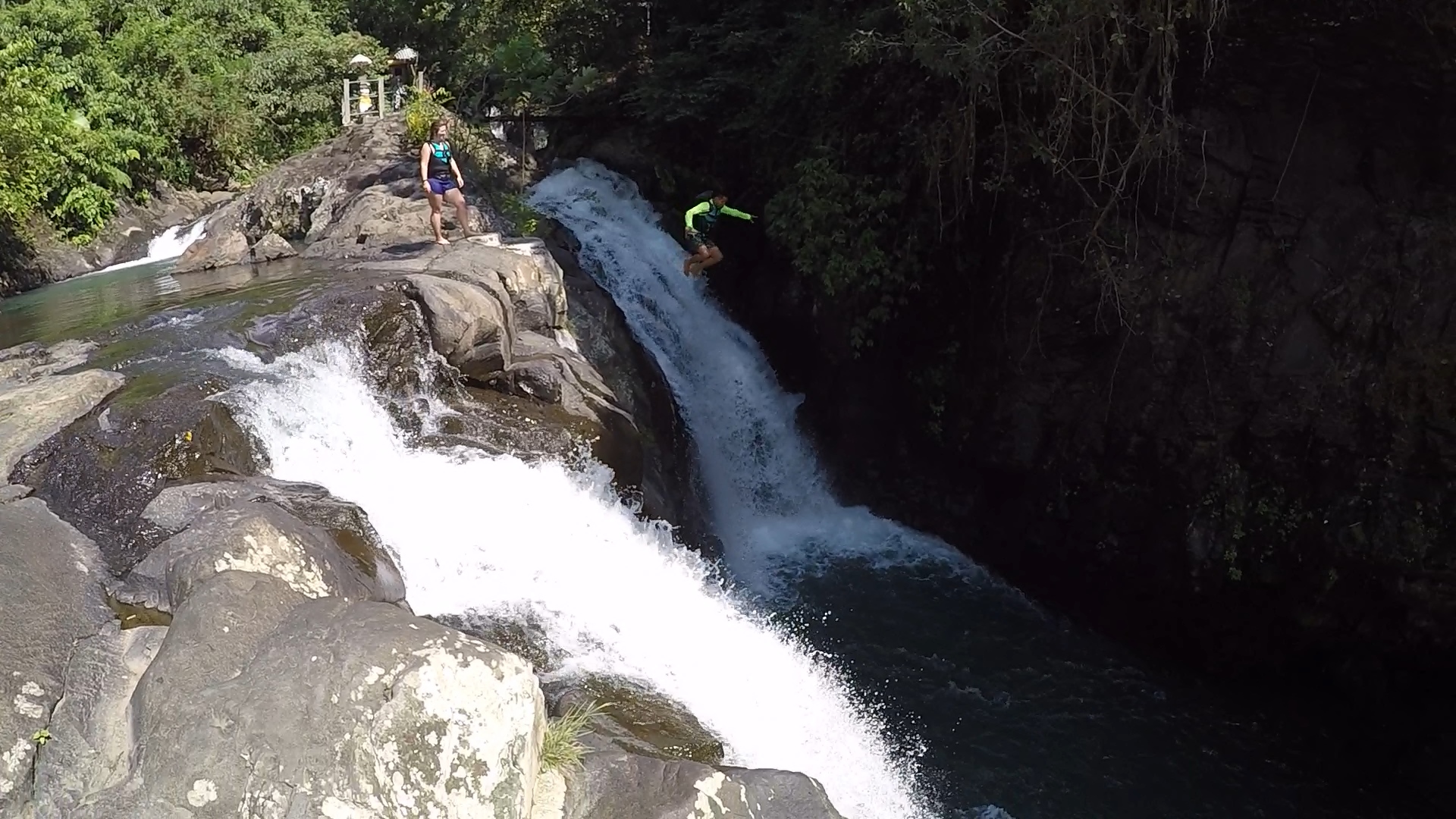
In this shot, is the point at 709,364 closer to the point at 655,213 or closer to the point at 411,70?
the point at 655,213

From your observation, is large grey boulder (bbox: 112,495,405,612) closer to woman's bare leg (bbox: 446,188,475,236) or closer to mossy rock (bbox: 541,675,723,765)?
mossy rock (bbox: 541,675,723,765)

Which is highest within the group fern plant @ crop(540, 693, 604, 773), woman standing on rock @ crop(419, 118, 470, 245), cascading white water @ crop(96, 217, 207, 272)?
woman standing on rock @ crop(419, 118, 470, 245)

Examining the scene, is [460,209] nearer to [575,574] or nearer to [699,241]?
[699,241]

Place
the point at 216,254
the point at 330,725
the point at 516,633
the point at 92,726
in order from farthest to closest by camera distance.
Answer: the point at 216,254 < the point at 516,633 < the point at 92,726 < the point at 330,725

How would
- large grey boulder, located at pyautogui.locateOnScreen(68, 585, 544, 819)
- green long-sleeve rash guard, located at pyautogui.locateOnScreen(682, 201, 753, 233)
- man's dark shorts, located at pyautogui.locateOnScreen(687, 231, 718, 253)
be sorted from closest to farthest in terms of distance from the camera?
large grey boulder, located at pyautogui.locateOnScreen(68, 585, 544, 819) → green long-sleeve rash guard, located at pyautogui.locateOnScreen(682, 201, 753, 233) → man's dark shorts, located at pyautogui.locateOnScreen(687, 231, 718, 253)

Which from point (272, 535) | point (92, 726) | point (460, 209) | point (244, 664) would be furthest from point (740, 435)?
point (92, 726)

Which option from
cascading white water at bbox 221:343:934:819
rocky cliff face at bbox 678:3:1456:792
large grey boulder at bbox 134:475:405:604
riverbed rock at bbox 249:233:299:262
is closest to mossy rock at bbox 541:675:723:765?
cascading white water at bbox 221:343:934:819

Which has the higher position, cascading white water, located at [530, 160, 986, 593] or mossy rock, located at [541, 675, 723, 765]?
mossy rock, located at [541, 675, 723, 765]

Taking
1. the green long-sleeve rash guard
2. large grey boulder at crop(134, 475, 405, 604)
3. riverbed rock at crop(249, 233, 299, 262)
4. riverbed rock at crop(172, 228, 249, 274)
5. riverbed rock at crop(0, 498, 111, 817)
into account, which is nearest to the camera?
riverbed rock at crop(0, 498, 111, 817)
